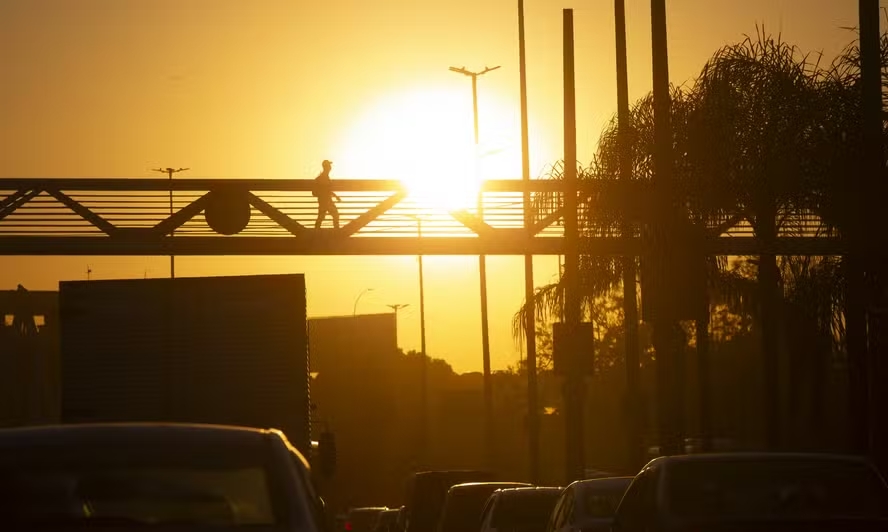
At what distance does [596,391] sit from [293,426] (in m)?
50.0

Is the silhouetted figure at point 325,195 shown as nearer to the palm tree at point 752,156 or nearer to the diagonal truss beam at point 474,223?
the diagonal truss beam at point 474,223

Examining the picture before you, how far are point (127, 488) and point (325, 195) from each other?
24584 mm

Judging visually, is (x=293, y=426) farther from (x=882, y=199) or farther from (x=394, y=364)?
(x=394, y=364)

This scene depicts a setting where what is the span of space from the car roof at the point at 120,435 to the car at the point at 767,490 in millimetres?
3806

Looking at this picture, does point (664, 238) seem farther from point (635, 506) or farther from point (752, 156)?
point (635, 506)

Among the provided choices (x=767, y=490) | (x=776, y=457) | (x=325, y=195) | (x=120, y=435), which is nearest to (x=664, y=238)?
(x=325, y=195)

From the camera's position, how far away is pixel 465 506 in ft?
83.6

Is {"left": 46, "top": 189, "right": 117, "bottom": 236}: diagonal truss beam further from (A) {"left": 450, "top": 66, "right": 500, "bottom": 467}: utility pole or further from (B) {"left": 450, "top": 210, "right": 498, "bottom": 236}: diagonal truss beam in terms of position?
(A) {"left": 450, "top": 66, "right": 500, "bottom": 467}: utility pole

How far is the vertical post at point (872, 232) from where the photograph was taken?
1959 centimetres

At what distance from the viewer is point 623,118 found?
31859 mm

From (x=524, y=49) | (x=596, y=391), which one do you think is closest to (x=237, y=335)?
(x=524, y=49)

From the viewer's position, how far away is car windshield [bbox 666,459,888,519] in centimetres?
1060

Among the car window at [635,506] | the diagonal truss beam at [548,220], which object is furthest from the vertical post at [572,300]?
the car window at [635,506]

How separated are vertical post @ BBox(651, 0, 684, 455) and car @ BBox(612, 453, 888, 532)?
15.0 meters
